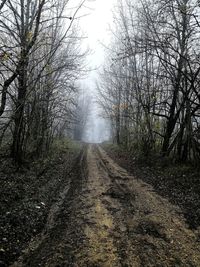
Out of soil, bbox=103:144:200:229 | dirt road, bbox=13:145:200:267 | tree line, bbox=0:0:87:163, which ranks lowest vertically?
dirt road, bbox=13:145:200:267

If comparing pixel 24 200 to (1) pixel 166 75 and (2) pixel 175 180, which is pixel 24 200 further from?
(1) pixel 166 75

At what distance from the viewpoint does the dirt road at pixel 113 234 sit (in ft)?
14.0

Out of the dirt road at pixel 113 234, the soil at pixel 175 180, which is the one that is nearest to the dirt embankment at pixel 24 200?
the dirt road at pixel 113 234

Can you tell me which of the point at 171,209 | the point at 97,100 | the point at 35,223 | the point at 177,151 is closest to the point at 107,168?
the point at 177,151

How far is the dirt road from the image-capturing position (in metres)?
4.27

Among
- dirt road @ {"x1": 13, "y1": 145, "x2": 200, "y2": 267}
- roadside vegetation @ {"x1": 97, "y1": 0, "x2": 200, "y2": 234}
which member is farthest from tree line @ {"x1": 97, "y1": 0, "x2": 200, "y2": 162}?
dirt road @ {"x1": 13, "y1": 145, "x2": 200, "y2": 267}

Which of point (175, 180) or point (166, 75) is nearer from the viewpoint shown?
point (175, 180)


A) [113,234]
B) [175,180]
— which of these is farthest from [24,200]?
[175,180]

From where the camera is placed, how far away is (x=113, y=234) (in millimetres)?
5160

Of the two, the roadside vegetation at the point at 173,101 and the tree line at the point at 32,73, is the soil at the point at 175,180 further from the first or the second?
the tree line at the point at 32,73

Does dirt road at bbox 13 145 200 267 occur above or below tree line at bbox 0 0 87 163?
below

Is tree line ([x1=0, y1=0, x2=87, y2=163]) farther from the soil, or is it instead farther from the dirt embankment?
the soil

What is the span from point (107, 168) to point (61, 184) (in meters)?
3.88

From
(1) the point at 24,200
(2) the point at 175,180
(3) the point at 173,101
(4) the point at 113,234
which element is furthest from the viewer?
(3) the point at 173,101
